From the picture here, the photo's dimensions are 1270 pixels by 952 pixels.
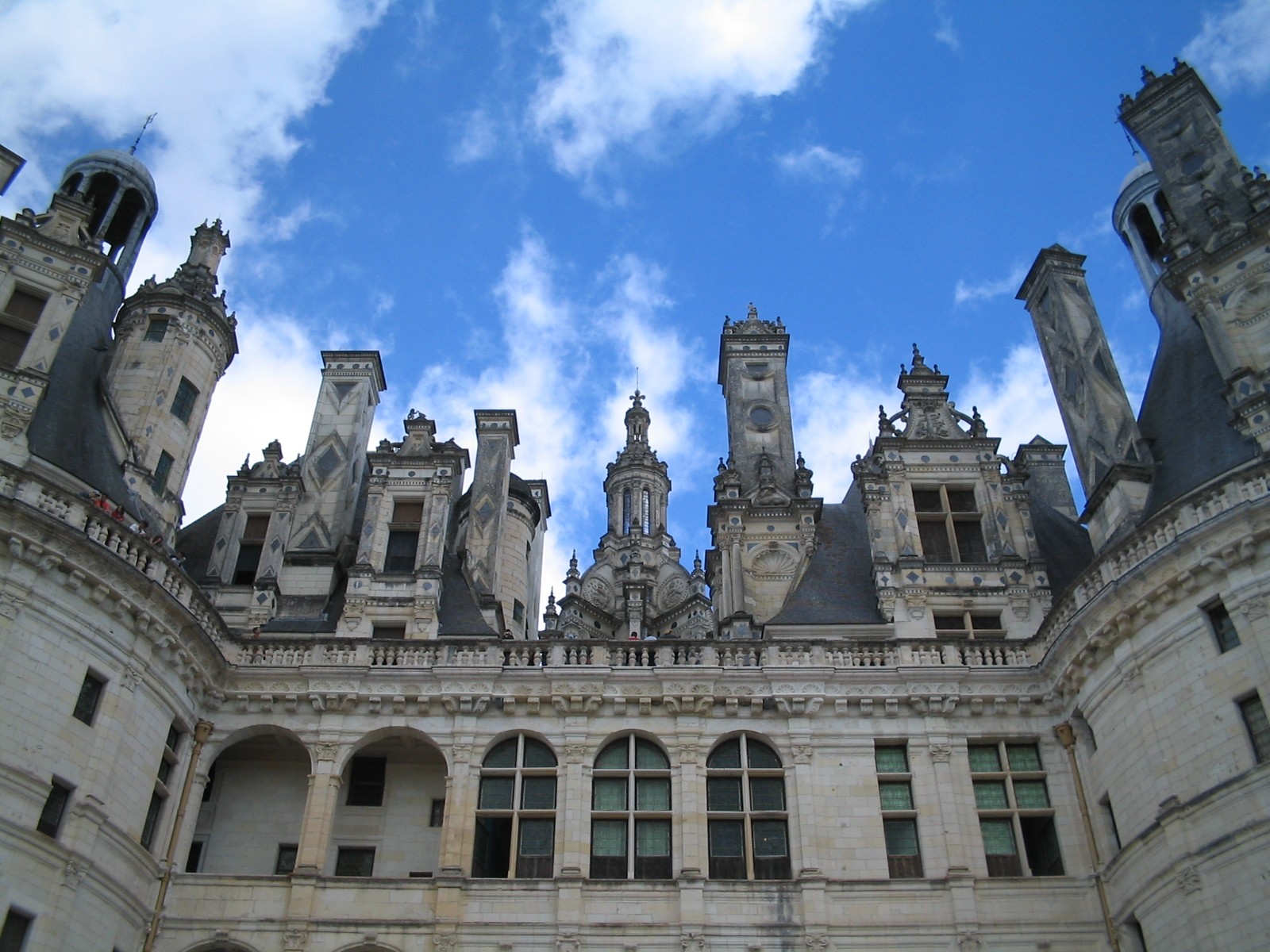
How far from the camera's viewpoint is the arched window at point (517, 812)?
2064 cm

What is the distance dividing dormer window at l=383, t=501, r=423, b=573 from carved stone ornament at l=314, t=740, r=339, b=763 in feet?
16.9

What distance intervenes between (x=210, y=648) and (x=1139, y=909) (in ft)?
52.1

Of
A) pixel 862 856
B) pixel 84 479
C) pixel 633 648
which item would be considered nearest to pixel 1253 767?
pixel 862 856

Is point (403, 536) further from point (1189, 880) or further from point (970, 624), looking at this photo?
point (1189, 880)

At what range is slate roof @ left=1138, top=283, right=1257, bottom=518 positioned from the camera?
67.9ft

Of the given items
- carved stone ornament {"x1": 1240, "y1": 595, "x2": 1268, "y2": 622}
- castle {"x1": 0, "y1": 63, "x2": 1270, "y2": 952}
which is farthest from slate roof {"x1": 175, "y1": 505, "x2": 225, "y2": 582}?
carved stone ornament {"x1": 1240, "y1": 595, "x2": 1268, "y2": 622}

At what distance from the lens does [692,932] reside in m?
19.4

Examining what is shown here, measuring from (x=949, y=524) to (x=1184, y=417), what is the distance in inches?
201

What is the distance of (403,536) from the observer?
86.4 ft

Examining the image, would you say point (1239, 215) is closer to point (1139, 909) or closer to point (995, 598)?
point (995, 598)

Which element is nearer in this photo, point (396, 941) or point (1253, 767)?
point (1253, 767)

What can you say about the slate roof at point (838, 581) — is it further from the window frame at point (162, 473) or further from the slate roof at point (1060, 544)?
the window frame at point (162, 473)

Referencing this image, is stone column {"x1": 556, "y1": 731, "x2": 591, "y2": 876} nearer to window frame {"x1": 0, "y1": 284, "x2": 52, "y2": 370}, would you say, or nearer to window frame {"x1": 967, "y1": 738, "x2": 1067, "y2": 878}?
window frame {"x1": 967, "y1": 738, "x2": 1067, "y2": 878}

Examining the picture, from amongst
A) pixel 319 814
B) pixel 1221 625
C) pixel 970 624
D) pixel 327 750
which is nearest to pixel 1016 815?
pixel 970 624
